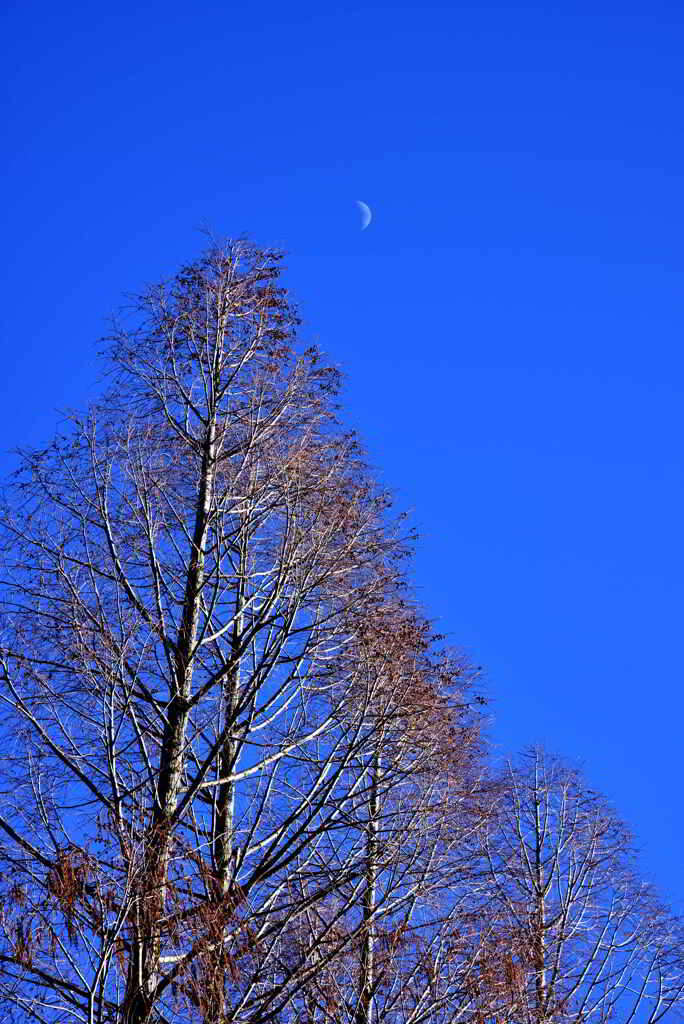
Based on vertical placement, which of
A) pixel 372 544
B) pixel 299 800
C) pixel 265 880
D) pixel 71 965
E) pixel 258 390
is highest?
pixel 258 390

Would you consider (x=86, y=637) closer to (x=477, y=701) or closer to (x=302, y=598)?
(x=302, y=598)

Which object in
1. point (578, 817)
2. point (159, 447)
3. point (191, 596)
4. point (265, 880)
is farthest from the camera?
point (578, 817)

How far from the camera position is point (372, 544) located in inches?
461

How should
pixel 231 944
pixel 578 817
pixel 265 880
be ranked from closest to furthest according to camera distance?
1. pixel 231 944
2. pixel 265 880
3. pixel 578 817

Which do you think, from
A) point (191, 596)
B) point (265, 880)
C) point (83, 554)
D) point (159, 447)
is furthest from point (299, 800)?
point (159, 447)

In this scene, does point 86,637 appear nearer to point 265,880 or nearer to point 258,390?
point 265,880

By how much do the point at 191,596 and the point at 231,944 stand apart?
3.03 metres

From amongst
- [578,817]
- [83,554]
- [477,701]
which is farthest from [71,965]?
[578,817]

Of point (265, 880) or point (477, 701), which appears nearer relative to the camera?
point (265, 880)

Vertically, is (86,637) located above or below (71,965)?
above

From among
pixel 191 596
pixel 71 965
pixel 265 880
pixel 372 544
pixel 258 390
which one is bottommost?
pixel 71 965

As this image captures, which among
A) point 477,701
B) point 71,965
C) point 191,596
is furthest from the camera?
point 477,701

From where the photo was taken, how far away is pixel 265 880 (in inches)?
372

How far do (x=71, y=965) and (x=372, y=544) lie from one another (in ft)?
16.7
